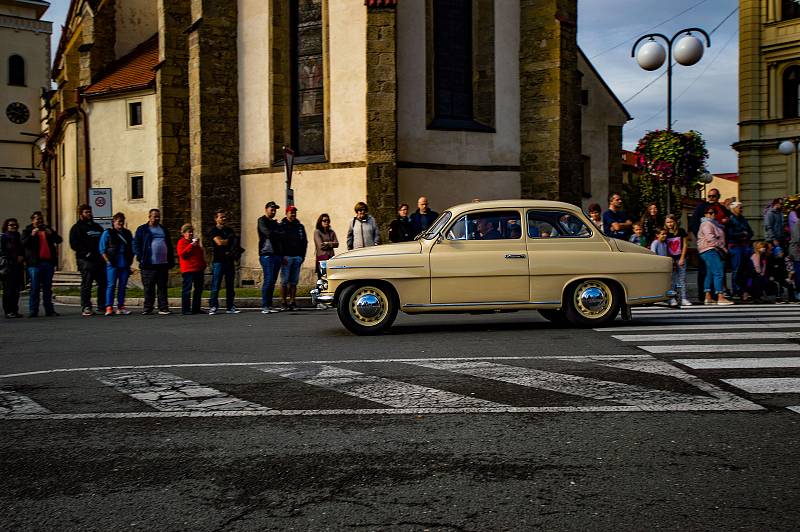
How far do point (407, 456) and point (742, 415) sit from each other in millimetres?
2325

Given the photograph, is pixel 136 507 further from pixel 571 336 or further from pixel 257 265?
pixel 257 265

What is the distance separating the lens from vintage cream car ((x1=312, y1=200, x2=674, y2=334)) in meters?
10.6

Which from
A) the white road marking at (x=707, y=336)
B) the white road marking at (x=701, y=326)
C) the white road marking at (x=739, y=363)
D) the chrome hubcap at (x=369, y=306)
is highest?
the chrome hubcap at (x=369, y=306)

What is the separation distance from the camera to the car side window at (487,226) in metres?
10.9

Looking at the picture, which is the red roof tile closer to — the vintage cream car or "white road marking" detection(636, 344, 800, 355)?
the vintage cream car

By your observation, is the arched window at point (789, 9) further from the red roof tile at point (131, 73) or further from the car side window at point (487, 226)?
the car side window at point (487, 226)

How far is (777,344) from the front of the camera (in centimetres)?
888

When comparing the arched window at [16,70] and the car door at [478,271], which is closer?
the car door at [478,271]

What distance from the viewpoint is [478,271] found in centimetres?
1061

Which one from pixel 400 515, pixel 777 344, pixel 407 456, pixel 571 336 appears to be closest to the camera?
pixel 400 515

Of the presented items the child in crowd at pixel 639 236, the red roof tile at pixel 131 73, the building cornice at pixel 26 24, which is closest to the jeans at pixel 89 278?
the child in crowd at pixel 639 236

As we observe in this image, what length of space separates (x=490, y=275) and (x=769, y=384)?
14.8ft

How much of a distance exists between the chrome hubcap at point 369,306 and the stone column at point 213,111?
14.6 metres

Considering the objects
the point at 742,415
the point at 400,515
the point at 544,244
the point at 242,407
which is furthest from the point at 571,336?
the point at 400,515
